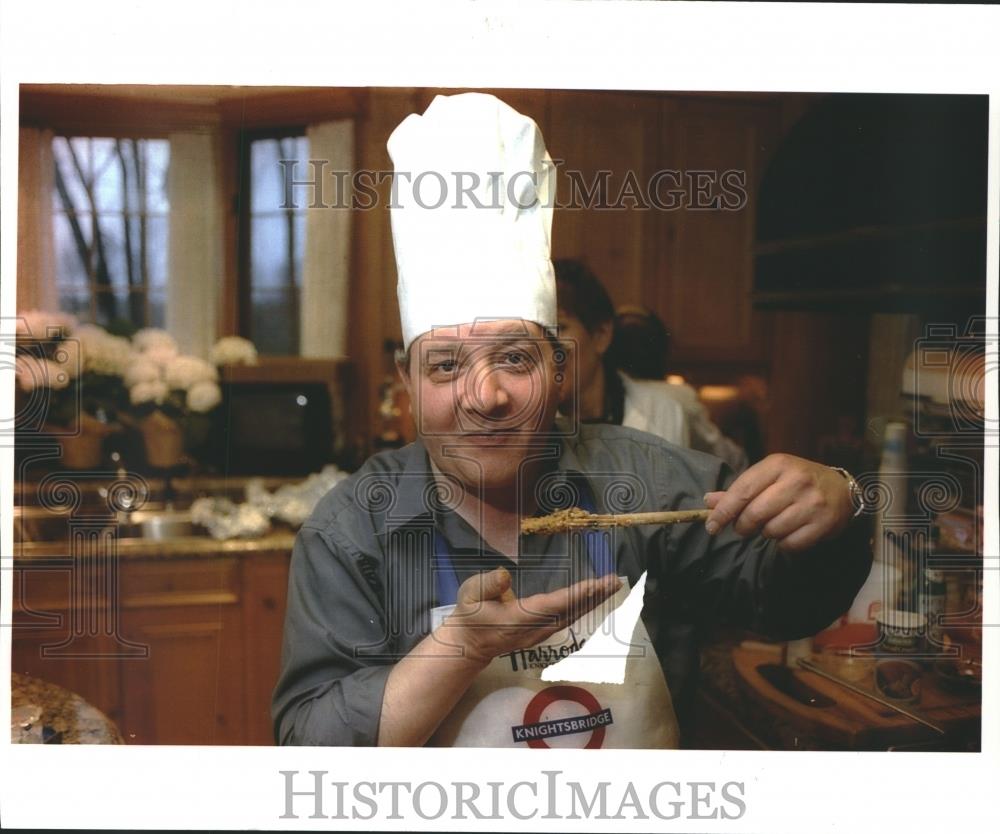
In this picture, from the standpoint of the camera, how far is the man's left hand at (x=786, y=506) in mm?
623

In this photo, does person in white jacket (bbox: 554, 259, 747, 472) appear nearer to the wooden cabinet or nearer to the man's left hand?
the man's left hand

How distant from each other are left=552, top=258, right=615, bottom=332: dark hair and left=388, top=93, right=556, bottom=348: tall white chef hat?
0.03m

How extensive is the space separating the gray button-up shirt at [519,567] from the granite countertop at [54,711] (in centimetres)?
16

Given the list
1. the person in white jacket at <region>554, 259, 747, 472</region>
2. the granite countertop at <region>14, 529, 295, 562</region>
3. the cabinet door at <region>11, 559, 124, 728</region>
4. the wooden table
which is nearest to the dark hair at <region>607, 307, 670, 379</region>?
the person in white jacket at <region>554, 259, 747, 472</region>

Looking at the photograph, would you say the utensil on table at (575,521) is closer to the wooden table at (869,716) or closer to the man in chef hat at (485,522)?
the man in chef hat at (485,522)

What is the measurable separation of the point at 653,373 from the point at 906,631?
Answer: 0.29 metres

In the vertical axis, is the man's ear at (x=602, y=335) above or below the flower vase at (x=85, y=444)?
above

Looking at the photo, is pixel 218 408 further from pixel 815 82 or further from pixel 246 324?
pixel 815 82

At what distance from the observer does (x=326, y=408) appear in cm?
90

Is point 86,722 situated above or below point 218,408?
below

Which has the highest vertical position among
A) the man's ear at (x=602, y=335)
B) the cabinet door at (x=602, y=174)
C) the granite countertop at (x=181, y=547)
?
the cabinet door at (x=602, y=174)

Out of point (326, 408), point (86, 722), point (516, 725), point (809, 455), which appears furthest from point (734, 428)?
point (86, 722)

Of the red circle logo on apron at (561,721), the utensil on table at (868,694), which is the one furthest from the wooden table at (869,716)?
the red circle logo on apron at (561,721)

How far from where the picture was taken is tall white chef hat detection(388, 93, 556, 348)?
633 millimetres
